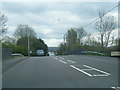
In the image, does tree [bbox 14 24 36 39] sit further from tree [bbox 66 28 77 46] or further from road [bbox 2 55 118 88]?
road [bbox 2 55 118 88]

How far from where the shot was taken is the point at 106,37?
193ft

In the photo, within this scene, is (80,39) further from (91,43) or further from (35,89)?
(35,89)

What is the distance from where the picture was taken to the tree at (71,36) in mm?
91562

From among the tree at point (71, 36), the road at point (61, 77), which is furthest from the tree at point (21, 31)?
the road at point (61, 77)

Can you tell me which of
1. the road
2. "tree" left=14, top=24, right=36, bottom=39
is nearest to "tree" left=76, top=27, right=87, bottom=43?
"tree" left=14, top=24, right=36, bottom=39

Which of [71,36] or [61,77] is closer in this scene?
[61,77]

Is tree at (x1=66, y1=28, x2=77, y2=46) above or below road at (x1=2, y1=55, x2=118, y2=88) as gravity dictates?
above

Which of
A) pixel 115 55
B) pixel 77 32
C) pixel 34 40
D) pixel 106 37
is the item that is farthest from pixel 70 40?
pixel 115 55

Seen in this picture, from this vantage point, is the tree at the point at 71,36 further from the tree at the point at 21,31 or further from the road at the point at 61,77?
the road at the point at 61,77

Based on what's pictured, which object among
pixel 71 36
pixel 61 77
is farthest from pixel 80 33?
pixel 61 77

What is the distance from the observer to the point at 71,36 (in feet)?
306

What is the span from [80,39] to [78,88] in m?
81.9

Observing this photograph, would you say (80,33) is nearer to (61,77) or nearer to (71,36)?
(71,36)

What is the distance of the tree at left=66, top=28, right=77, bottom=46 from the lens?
300ft
